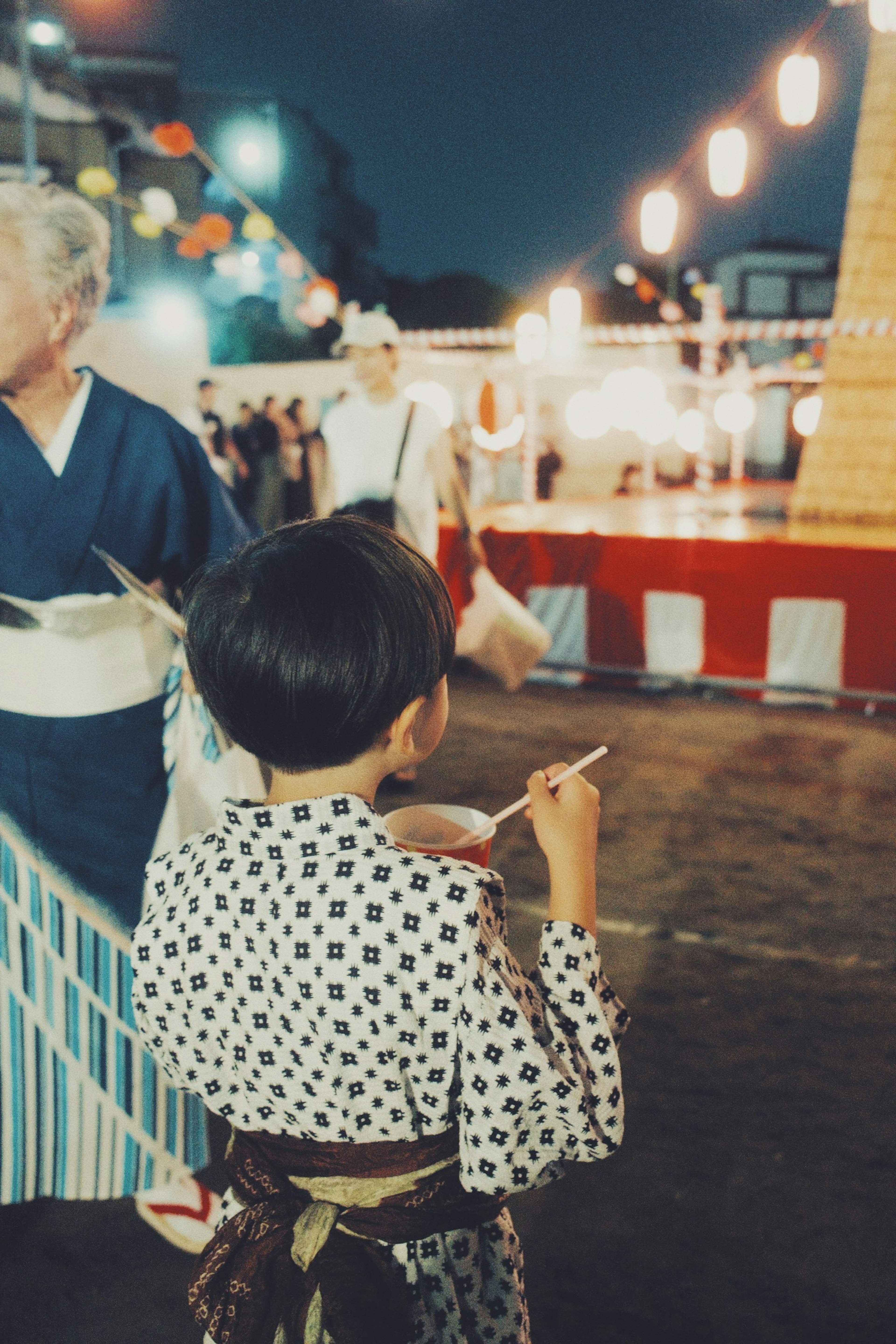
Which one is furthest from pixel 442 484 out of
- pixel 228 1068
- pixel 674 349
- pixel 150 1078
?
pixel 674 349

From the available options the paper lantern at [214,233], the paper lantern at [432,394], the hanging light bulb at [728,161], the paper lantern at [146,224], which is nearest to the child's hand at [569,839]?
the hanging light bulb at [728,161]

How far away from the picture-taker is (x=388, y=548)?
36.6 inches

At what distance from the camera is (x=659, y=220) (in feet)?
24.9

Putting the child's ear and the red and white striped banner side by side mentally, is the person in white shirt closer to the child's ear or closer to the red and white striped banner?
the red and white striped banner

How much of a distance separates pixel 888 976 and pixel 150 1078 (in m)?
1.99

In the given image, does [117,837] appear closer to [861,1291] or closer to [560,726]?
[861,1291]

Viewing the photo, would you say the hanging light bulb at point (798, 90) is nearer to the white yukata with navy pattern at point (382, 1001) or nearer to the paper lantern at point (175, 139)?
the paper lantern at point (175, 139)

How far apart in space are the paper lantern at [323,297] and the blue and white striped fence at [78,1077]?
32.3ft

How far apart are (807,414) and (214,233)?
5.64 meters

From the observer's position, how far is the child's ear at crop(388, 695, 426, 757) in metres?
0.96

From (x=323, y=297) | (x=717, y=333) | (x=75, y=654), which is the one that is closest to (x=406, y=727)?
(x=75, y=654)

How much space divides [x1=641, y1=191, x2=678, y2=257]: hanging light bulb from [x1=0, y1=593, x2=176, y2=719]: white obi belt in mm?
6824

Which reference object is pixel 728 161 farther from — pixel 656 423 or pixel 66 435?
pixel 66 435

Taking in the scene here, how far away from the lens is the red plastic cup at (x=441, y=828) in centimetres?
119
